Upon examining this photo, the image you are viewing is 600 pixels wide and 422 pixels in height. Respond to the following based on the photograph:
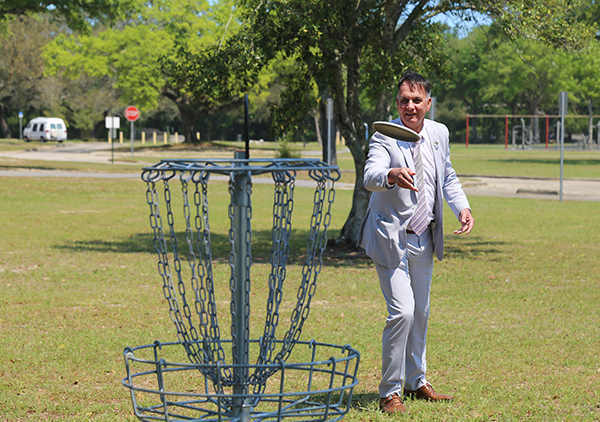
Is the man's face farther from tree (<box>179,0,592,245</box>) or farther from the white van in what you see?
the white van

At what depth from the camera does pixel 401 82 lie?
449 centimetres

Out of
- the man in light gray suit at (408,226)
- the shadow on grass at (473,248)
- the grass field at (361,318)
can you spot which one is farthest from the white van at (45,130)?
the man in light gray suit at (408,226)

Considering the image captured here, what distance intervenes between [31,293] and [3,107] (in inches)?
2912

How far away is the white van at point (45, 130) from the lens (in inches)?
2569

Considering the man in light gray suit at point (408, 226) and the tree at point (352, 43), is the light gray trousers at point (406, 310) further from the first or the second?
the tree at point (352, 43)

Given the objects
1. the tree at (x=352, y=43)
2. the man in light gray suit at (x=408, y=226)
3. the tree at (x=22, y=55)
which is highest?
the tree at (x=22, y=55)

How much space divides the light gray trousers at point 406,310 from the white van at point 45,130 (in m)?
64.4

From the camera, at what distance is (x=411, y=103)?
4453 millimetres

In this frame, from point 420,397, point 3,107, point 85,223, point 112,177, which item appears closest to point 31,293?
point 420,397

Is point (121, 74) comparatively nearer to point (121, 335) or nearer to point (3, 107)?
point (3, 107)

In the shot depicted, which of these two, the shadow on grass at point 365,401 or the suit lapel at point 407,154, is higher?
the suit lapel at point 407,154

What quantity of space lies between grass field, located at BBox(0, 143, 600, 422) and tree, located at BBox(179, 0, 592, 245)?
7.78ft

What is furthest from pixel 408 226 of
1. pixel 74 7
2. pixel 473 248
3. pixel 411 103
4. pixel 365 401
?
pixel 74 7

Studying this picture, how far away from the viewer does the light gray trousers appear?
14.6 ft
